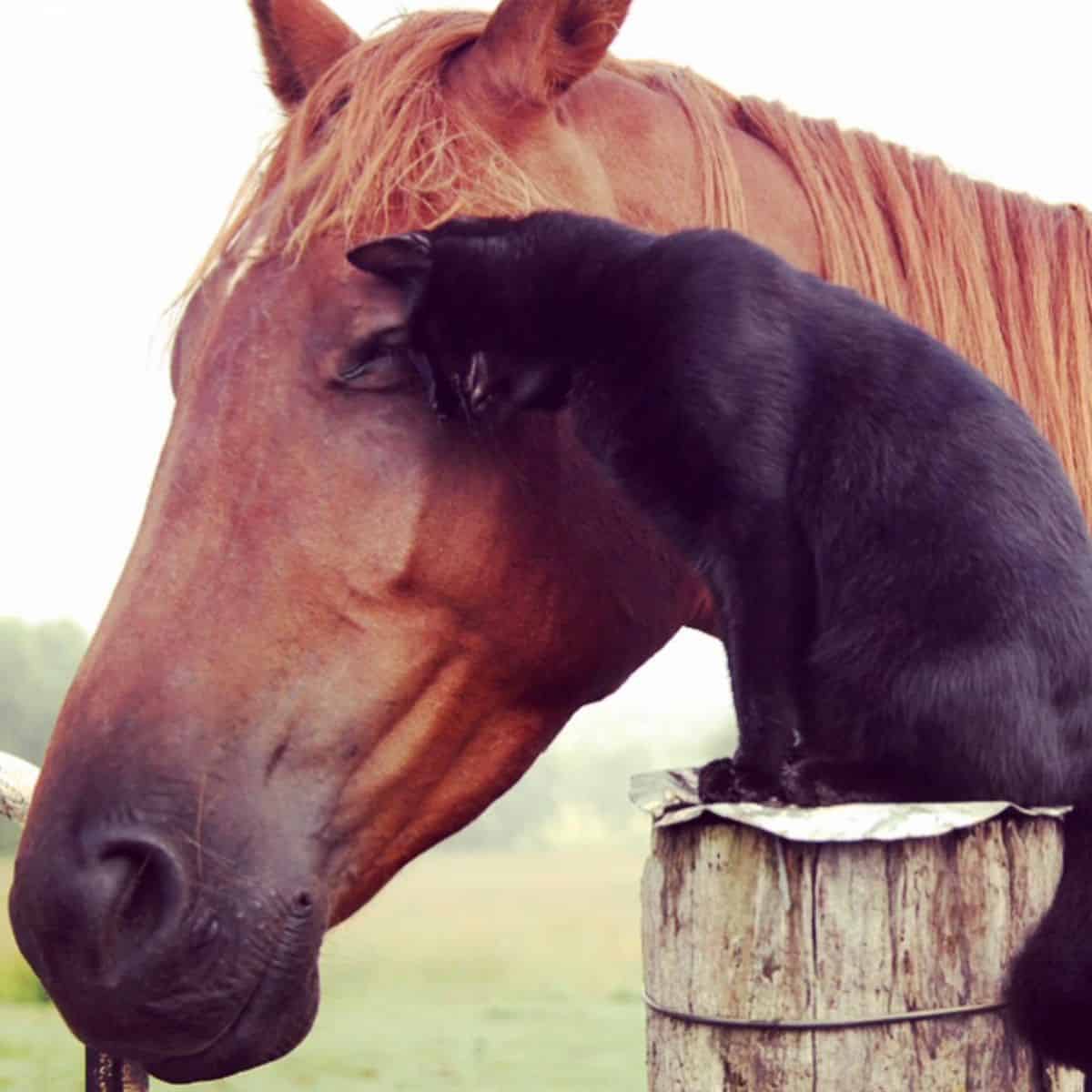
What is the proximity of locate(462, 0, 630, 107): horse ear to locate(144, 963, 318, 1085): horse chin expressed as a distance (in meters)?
1.56

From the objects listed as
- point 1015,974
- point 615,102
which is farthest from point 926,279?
point 1015,974

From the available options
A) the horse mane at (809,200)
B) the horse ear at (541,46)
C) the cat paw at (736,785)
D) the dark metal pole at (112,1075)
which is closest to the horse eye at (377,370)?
the horse mane at (809,200)

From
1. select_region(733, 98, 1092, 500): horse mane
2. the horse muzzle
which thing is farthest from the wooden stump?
select_region(733, 98, 1092, 500): horse mane

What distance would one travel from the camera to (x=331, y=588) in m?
2.41

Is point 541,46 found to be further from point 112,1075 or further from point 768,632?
point 112,1075

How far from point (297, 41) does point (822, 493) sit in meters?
1.62

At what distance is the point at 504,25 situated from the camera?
269 centimetres

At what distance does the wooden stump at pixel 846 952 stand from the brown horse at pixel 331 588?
76cm

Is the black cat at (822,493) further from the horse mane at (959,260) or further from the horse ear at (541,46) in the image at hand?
the horse mane at (959,260)

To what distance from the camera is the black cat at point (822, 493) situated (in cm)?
199

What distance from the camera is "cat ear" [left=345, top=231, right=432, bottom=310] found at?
2391 millimetres

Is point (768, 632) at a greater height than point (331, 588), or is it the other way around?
point (331, 588)

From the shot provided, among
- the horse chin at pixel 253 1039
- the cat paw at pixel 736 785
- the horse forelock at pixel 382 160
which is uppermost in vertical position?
the horse forelock at pixel 382 160

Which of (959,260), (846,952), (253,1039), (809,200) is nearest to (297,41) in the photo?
(809,200)
